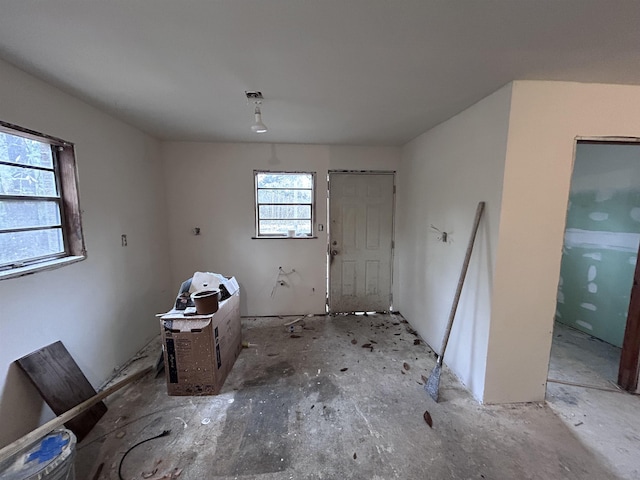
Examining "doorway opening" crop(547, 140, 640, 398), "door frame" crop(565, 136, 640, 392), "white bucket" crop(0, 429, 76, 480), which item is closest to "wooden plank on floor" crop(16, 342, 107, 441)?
"white bucket" crop(0, 429, 76, 480)

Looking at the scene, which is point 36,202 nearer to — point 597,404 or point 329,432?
point 329,432

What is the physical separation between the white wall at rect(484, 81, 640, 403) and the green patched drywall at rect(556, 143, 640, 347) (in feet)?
4.69

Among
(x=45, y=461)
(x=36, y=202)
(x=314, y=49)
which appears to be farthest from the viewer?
(x=36, y=202)

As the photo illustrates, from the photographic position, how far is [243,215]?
3.69 metres

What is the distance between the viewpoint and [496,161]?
1961mm

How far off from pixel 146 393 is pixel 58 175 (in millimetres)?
1883

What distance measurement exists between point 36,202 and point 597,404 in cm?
448

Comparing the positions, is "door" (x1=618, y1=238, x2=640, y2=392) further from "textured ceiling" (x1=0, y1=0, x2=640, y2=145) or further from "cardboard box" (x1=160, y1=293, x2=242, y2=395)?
"cardboard box" (x1=160, y1=293, x2=242, y2=395)

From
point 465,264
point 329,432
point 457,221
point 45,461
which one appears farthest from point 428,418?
point 45,461

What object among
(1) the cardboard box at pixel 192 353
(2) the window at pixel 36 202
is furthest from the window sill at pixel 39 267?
(1) the cardboard box at pixel 192 353

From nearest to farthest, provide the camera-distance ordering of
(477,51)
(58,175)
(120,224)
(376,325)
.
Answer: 1. (477,51)
2. (58,175)
3. (120,224)
4. (376,325)

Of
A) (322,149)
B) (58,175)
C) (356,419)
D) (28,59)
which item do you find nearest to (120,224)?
(58,175)

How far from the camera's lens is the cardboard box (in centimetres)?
214

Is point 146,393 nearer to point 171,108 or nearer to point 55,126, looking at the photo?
point 55,126
